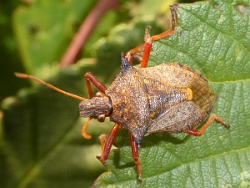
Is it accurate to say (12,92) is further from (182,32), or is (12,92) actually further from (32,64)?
(182,32)

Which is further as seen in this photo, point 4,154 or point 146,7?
point 146,7

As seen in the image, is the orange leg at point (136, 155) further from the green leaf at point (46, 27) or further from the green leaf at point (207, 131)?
the green leaf at point (46, 27)

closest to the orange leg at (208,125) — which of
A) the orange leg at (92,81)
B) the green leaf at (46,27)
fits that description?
the orange leg at (92,81)

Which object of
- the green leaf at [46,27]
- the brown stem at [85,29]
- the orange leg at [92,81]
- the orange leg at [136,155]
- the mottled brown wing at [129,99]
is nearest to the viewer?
the orange leg at [136,155]

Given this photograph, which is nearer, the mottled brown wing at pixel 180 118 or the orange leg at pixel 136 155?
the orange leg at pixel 136 155

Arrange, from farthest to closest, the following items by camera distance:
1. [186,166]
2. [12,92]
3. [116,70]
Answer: [12,92]
[116,70]
[186,166]

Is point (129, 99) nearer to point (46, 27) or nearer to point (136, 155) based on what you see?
point (136, 155)

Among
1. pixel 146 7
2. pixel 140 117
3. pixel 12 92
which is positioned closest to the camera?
pixel 140 117

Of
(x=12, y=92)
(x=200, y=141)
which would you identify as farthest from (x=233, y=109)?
(x=12, y=92)
